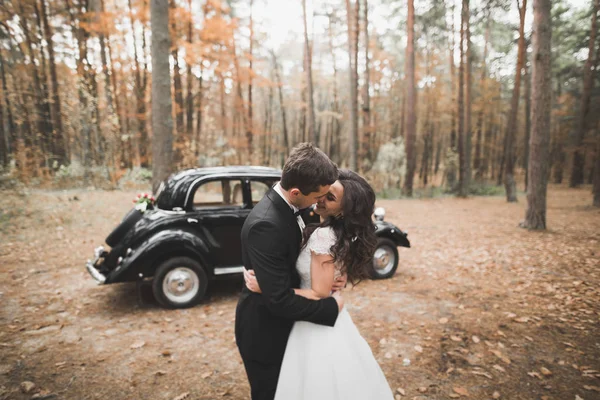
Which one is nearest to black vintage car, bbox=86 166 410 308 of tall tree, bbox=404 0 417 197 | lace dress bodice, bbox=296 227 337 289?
lace dress bodice, bbox=296 227 337 289

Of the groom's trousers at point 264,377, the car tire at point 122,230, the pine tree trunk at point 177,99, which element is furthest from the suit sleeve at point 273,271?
the pine tree trunk at point 177,99

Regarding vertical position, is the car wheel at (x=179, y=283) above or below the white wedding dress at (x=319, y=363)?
below

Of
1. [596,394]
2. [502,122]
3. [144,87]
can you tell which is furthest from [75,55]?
[502,122]

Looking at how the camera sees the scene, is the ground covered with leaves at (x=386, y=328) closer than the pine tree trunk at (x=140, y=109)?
Yes

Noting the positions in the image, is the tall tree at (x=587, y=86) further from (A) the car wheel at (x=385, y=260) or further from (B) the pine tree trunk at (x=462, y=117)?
(A) the car wheel at (x=385, y=260)

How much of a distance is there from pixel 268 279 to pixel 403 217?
11261 millimetres

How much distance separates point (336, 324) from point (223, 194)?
3.81m

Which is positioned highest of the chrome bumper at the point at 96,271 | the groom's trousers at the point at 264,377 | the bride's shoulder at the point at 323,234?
the bride's shoulder at the point at 323,234

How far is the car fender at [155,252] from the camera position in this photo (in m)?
4.21

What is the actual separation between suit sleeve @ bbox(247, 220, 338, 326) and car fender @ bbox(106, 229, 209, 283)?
10.5 ft

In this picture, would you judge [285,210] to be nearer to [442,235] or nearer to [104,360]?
A: [104,360]

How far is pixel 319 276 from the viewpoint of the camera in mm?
1695

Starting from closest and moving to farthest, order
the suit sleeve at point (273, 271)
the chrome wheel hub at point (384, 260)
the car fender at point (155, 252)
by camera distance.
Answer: the suit sleeve at point (273, 271) < the car fender at point (155, 252) < the chrome wheel hub at point (384, 260)

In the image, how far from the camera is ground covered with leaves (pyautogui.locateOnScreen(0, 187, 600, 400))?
10.2 ft
